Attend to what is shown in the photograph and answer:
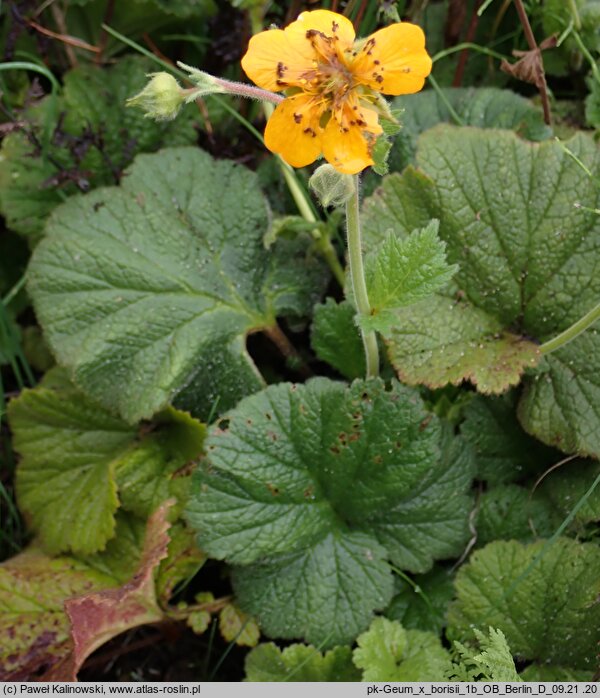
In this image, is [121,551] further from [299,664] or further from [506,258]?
[506,258]

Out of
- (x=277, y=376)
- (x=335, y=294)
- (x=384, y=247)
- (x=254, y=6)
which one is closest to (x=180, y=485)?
(x=277, y=376)

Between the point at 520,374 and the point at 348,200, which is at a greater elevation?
the point at 348,200

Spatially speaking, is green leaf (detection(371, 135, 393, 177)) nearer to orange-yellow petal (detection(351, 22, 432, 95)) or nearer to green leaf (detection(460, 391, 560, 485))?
orange-yellow petal (detection(351, 22, 432, 95))

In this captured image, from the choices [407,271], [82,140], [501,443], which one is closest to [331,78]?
[407,271]

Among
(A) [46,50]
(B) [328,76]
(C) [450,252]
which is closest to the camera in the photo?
(B) [328,76]

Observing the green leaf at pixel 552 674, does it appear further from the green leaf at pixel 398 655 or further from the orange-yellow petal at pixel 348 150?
the orange-yellow petal at pixel 348 150

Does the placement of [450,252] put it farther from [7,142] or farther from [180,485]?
[7,142]
